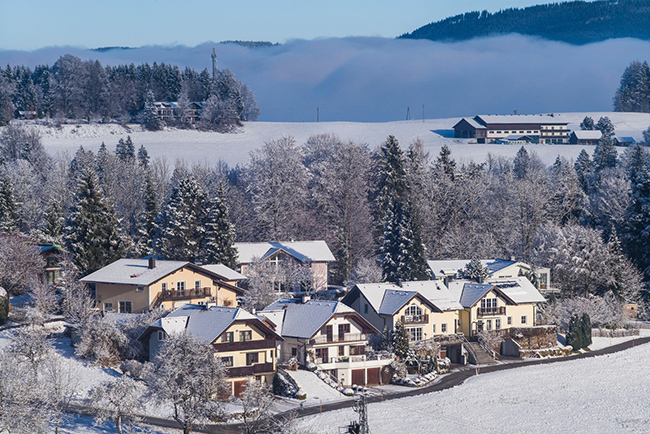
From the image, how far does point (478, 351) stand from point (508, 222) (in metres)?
29.6

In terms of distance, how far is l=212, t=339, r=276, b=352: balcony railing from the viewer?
178 feet

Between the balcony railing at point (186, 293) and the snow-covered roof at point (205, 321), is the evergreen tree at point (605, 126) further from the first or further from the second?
the snow-covered roof at point (205, 321)

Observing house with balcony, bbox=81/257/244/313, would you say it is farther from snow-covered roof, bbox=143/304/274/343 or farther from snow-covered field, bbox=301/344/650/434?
snow-covered field, bbox=301/344/650/434

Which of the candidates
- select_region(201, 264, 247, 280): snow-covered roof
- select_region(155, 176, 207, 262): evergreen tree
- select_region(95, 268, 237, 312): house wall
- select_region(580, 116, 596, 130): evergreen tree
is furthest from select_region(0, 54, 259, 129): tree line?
select_region(95, 268, 237, 312): house wall

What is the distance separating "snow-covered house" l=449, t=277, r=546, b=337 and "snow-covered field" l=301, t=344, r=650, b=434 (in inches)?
271

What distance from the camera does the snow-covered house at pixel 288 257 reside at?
258 ft

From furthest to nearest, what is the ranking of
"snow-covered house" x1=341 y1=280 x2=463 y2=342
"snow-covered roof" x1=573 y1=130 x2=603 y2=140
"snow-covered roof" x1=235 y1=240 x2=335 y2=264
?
"snow-covered roof" x1=573 y1=130 x2=603 y2=140
"snow-covered roof" x1=235 y1=240 x2=335 y2=264
"snow-covered house" x1=341 y1=280 x2=463 y2=342

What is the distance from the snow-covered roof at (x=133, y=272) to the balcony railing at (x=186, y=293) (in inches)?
61.0

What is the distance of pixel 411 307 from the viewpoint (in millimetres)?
65125

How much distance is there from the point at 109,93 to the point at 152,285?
339 feet

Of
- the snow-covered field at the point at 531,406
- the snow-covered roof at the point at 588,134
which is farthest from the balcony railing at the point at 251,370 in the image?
the snow-covered roof at the point at 588,134

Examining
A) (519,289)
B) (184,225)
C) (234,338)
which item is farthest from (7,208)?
(519,289)

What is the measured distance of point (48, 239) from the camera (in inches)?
3228

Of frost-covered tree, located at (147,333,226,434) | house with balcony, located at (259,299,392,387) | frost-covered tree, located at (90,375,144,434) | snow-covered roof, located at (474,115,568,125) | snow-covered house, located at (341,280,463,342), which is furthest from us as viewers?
snow-covered roof, located at (474,115,568,125)
